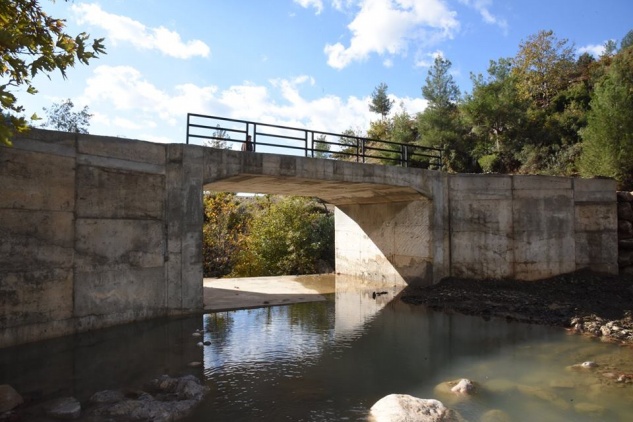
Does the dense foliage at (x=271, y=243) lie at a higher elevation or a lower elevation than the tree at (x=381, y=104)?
lower

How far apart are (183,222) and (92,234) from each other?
2080 mm

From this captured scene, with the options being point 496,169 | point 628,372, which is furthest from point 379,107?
point 628,372

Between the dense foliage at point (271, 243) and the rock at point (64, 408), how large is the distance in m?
15.6

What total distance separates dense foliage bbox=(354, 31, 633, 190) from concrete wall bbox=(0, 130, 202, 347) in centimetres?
1844

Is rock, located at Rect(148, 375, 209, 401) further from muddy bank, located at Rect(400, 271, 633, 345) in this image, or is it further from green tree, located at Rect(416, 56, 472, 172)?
green tree, located at Rect(416, 56, 472, 172)

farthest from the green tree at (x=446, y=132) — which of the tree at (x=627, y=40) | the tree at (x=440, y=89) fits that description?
the tree at (x=627, y=40)

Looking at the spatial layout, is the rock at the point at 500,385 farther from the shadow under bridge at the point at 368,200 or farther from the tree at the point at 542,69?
the tree at the point at 542,69

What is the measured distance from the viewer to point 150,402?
Answer: 5309mm

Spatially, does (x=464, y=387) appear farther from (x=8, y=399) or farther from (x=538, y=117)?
(x=538, y=117)

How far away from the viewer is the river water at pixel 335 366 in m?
5.51

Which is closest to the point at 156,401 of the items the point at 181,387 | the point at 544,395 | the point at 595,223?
the point at 181,387

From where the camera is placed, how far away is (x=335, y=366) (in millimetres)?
6984

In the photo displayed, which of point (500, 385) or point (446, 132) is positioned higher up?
point (446, 132)

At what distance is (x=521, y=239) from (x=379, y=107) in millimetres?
38340
